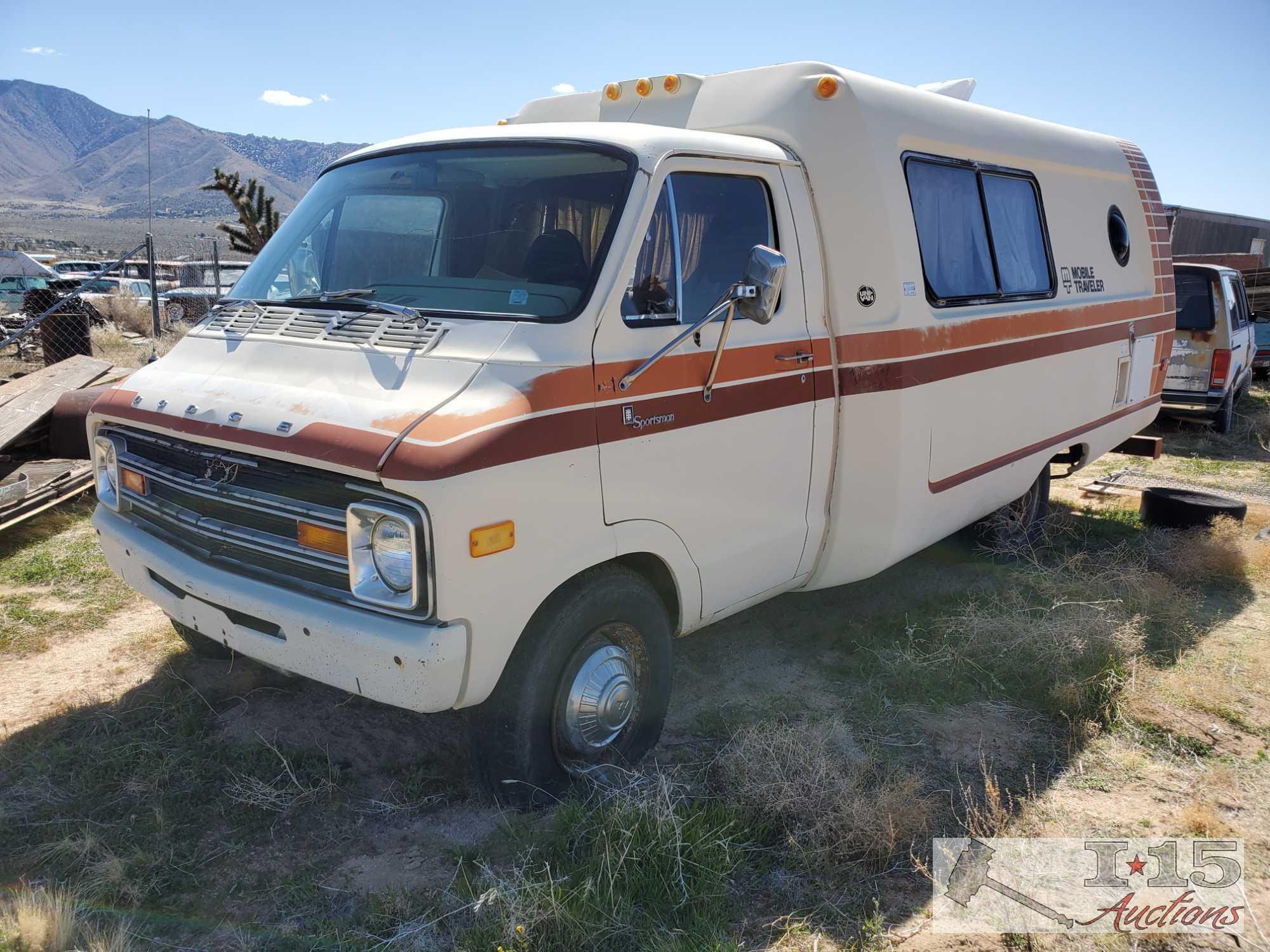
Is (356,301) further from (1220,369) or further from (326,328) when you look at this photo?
(1220,369)

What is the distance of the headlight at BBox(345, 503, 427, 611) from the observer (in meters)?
2.99

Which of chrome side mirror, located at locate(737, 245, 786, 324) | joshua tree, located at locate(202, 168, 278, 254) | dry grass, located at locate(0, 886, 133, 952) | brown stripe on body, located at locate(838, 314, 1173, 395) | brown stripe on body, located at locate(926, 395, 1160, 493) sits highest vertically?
joshua tree, located at locate(202, 168, 278, 254)

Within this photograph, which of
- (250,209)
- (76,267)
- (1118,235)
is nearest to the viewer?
(1118,235)

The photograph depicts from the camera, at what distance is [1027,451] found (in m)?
6.11

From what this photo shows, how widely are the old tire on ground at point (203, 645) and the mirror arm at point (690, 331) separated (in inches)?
103

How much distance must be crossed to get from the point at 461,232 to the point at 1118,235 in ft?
17.6

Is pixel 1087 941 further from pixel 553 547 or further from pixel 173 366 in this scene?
pixel 173 366

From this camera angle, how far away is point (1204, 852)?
3.59m

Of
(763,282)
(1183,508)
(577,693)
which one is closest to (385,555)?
(577,693)

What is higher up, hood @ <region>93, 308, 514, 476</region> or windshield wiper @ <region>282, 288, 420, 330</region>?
windshield wiper @ <region>282, 288, 420, 330</region>

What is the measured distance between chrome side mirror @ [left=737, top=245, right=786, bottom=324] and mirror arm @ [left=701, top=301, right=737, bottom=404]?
8 cm

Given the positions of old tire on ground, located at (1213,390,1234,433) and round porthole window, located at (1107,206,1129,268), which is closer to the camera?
round porthole window, located at (1107,206,1129,268)

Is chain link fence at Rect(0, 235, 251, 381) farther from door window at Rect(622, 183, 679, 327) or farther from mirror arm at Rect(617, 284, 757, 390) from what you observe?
mirror arm at Rect(617, 284, 757, 390)

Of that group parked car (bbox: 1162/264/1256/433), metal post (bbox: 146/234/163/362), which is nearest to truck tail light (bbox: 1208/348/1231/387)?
parked car (bbox: 1162/264/1256/433)
